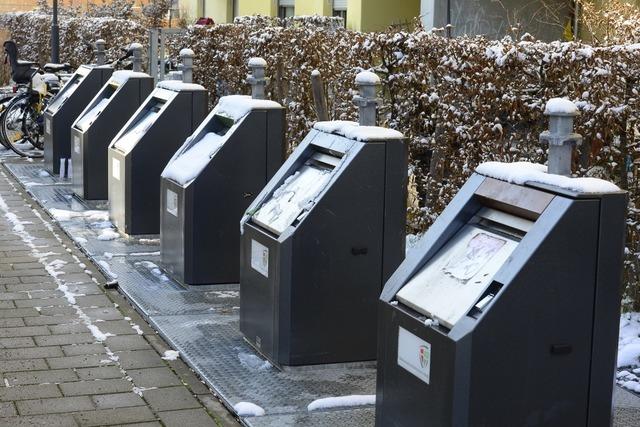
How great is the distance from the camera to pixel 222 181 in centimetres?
682

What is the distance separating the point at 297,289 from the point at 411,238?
280cm

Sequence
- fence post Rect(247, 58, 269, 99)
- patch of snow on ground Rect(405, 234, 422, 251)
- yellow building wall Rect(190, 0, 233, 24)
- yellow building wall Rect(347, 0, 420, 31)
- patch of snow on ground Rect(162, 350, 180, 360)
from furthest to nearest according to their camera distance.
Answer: yellow building wall Rect(190, 0, 233, 24) < yellow building wall Rect(347, 0, 420, 31) < patch of snow on ground Rect(405, 234, 422, 251) < fence post Rect(247, 58, 269, 99) < patch of snow on ground Rect(162, 350, 180, 360)

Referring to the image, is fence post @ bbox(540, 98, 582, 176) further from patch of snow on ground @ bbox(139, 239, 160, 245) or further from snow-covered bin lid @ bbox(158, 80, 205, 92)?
patch of snow on ground @ bbox(139, 239, 160, 245)

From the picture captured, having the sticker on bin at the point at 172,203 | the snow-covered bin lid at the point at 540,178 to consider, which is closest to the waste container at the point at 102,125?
the sticker on bin at the point at 172,203

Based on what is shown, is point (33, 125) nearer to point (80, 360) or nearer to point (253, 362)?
point (80, 360)

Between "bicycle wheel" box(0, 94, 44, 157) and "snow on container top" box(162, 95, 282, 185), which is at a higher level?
"snow on container top" box(162, 95, 282, 185)

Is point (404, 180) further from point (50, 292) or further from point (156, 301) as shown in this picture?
point (50, 292)

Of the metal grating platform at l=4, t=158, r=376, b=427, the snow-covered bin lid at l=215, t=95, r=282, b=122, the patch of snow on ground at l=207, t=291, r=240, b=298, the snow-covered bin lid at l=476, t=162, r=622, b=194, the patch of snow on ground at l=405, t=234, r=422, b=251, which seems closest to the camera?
the snow-covered bin lid at l=476, t=162, r=622, b=194

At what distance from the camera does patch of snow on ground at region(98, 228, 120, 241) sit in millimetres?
8461

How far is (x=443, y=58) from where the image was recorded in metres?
6.82

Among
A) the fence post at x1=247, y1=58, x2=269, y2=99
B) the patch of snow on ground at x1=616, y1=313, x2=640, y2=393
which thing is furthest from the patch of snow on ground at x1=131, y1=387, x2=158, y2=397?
the fence post at x1=247, y1=58, x2=269, y2=99

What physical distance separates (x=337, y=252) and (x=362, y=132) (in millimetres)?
560

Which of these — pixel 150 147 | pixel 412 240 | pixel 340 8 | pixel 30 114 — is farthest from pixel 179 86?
pixel 340 8

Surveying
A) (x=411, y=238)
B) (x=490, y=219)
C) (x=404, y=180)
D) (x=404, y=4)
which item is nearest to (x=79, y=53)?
(x=404, y=4)
